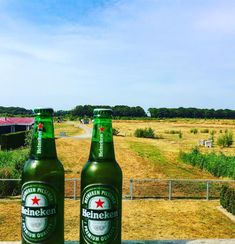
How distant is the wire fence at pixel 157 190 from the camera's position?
68.3 feet

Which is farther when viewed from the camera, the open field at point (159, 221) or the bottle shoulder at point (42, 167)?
the open field at point (159, 221)

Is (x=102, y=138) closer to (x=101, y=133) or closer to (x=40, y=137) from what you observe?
(x=101, y=133)

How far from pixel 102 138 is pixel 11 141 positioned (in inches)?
1673

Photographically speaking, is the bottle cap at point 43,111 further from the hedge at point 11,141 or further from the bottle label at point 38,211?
the hedge at point 11,141

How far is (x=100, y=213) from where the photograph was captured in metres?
2.35

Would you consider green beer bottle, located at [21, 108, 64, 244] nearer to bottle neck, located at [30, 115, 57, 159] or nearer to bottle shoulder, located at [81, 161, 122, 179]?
bottle neck, located at [30, 115, 57, 159]

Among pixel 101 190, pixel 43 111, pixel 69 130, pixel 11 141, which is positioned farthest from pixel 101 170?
pixel 69 130

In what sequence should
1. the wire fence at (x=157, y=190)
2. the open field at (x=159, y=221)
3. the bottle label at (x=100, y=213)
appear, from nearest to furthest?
the bottle label at (x=100, y=213) < the open field at (x=159, y=221) < the wire fence at (x=157, y=190)

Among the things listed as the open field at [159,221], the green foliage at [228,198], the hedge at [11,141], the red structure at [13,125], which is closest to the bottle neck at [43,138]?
the open field at [159,221]

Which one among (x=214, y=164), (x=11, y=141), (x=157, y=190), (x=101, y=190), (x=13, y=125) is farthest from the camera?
(x=13, y=125)

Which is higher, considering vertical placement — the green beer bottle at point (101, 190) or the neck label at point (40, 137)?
the neck label at point (40, 137)

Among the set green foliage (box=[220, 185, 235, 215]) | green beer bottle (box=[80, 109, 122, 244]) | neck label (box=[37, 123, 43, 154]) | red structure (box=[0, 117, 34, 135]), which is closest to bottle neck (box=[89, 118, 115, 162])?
green beer bottle (box=[80, 109, 122, 244])

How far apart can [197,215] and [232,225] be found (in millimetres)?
1987

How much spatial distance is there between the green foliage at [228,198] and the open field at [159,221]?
54 cm
